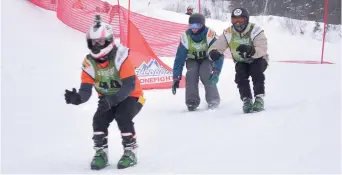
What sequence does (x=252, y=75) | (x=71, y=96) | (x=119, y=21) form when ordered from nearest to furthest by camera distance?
(x=71, y=96)
(x=252, y=75)
(x=119, y=21)

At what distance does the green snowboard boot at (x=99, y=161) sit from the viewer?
4.45 m

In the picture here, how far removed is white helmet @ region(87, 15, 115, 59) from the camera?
14.3 ft

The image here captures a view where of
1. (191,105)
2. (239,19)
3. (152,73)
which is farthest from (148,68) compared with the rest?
(239,19)

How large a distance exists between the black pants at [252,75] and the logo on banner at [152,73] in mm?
3011

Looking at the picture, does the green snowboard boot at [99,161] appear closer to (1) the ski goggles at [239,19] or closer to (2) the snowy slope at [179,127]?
(2) the snowy slope at [179,127]

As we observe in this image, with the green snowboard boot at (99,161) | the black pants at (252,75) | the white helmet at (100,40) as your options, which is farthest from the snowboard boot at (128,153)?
the black pants at (252,75)

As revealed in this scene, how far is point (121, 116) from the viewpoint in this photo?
4535mm

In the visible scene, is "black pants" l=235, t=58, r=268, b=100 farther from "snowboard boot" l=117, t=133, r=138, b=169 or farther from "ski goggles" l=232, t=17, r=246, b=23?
"snowboard boot" l=117, t=133, r=138, b=169

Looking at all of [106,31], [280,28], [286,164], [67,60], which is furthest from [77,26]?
[280,28]

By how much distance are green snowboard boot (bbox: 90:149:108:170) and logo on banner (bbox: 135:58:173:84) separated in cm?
498

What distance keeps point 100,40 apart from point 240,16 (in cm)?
256

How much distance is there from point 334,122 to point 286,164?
4.33 feet

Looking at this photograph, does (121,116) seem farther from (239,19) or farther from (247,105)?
(239,19)

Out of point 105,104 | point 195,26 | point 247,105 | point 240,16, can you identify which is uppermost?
point 240,16
